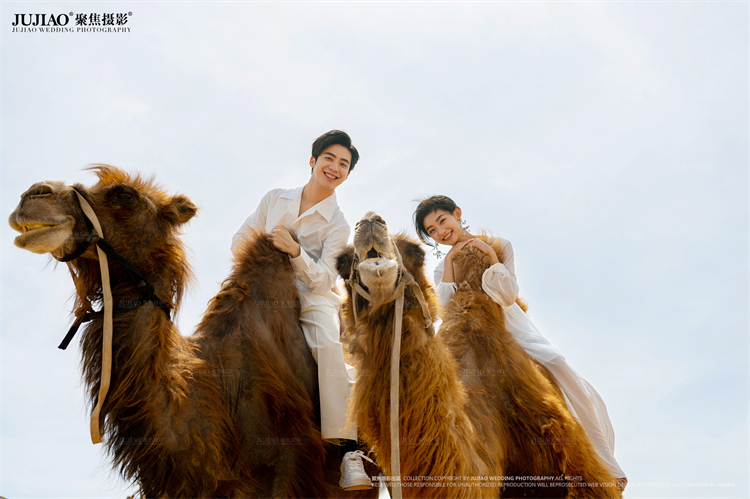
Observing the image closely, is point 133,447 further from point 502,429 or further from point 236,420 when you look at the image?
point 502,429

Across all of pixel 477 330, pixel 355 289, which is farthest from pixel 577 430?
pixel 355 289

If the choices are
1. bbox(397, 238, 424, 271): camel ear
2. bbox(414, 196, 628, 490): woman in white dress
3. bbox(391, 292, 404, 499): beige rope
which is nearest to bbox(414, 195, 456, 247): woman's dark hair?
bbox(414, 196, 628, 490): woman in white dress

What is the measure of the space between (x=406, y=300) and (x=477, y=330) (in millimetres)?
1218

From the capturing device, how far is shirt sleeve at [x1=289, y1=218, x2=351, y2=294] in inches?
160

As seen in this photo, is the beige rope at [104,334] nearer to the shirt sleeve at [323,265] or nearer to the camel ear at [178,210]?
the camel ear at [178,210]

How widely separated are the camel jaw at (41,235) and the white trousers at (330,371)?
5.56ft

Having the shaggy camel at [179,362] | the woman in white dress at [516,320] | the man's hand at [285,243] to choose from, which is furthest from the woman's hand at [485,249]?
the shaggy camel at [179,362]

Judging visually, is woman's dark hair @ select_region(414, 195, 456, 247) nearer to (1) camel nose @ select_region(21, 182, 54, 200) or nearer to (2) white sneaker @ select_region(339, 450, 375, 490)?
(2) white sneaker @ select_region(339, 450, 375, 490)

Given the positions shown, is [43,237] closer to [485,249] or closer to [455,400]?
[455,400]

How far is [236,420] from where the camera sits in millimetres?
3535

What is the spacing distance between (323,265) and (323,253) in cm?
24

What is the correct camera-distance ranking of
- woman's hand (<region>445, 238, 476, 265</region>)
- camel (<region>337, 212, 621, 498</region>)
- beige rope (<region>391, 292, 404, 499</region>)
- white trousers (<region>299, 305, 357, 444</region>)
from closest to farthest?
beige rope (<region>391, 292, 404, 499</region>) < camel (<region>337, 212, 621, 498</region>) < white trousers (<region>299, 305, 357, 444</region>) < woman's hand (<region>445, 238, 476, 265</region>)

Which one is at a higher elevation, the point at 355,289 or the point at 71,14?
the point at 71,14

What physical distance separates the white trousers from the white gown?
1.25 meters
